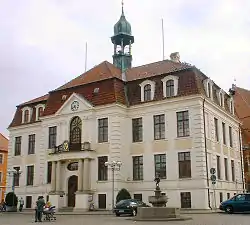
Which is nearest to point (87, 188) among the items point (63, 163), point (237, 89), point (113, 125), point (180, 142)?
point (63, 163)

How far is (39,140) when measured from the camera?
1729 inches

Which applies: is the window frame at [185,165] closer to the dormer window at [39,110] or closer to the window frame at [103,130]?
the window frame at [103,130]

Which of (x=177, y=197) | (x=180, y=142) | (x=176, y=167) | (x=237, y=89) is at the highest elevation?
(x=237, y=89)

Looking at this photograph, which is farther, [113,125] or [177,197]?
[113,125]

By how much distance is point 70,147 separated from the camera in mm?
38438

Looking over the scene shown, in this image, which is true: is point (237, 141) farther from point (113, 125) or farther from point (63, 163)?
point (63, 163)

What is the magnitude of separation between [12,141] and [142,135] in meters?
17.8

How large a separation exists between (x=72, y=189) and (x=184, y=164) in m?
11.2

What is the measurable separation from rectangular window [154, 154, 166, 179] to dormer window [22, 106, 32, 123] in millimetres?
17564

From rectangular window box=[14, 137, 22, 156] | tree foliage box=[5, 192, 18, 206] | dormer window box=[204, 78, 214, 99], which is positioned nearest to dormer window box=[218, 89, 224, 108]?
dormer window box=[204, 78, 214, 99]

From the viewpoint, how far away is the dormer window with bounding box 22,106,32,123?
46.3 meters

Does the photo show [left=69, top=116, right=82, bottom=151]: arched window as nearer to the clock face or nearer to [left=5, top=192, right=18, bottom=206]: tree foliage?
the clock face

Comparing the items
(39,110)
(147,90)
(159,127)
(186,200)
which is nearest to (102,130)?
(159,127)

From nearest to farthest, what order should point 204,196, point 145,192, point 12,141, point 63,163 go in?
point 204,196 < point 145,192 < point 63,163 < point 12,141
